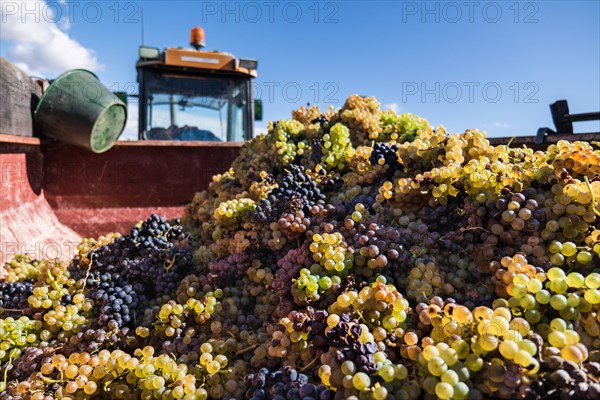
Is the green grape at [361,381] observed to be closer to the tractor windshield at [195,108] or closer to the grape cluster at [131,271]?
the grape cluster at [131,271]

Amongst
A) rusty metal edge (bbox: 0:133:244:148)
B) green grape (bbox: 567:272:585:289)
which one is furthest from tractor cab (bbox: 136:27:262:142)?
green grape (bbox: 567:272:585:289)

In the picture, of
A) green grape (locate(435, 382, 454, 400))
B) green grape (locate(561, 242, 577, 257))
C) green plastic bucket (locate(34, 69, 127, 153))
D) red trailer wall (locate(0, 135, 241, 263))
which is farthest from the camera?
green plastic bucket (locate(34, 69, 127, 153))

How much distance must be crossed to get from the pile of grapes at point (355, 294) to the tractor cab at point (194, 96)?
9.68 ft

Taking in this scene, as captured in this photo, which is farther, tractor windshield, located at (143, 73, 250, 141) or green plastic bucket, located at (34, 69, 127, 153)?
tractor windshield, located at (143, 73, 250, 141)

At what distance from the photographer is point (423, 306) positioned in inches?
39.0

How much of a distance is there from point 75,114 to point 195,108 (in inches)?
63.2

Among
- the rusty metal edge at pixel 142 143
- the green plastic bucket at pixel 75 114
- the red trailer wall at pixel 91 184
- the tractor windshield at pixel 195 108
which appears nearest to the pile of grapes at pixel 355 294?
the red trailer wall at pixel 91 184

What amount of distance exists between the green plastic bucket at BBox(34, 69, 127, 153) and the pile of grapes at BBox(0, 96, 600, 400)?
1583 mm

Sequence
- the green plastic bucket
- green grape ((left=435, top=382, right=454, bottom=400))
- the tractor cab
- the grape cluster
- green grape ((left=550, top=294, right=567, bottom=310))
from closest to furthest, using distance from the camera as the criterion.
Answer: green grape ((left=435, top=382, right=454, bottom=400)) < green grape ((left=550, top=294, right=567, bottom=310)) < the grape cluster < the green plastic bucket < the tractor cab

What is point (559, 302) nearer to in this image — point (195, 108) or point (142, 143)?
point (142, 143)

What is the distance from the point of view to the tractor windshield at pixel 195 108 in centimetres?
463

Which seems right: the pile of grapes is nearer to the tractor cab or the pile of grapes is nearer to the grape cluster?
the grape cluster

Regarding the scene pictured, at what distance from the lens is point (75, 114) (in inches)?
127

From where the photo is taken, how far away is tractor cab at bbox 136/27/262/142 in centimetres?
457
